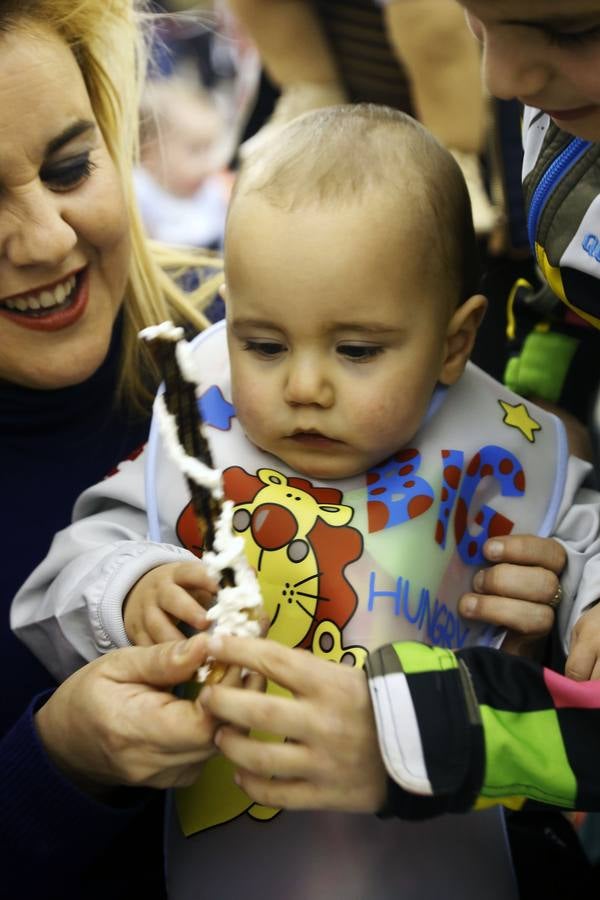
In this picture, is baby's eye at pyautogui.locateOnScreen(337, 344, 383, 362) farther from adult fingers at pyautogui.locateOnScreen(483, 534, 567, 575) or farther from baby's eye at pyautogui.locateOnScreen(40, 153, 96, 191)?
baby's eye at pyautogui.locateOnScreen(40, 153, 96, 191)

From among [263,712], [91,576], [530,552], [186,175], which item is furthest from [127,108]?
[186,175]

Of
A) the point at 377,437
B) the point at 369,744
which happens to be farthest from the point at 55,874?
the point at 377,437

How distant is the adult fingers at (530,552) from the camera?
4.65ft

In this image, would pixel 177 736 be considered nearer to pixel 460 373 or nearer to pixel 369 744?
pixel 369 744

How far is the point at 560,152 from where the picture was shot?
1.38m

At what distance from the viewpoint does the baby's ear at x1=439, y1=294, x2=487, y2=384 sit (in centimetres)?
141

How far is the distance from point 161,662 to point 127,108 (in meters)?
0.98

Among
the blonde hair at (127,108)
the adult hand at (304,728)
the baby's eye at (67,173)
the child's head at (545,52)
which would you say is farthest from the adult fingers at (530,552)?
the baby's eye at (67,173)

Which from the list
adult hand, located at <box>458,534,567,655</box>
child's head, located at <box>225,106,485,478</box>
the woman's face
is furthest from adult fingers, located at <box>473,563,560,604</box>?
the woman's face

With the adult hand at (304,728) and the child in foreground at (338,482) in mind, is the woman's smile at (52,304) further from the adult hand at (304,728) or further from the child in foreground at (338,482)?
the adult hand at (304,728)

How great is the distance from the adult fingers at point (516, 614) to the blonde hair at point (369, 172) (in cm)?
39

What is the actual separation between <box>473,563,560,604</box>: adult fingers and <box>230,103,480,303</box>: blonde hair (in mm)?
353

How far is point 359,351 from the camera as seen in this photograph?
4.40 ft

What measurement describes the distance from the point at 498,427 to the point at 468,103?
1.52 metres
